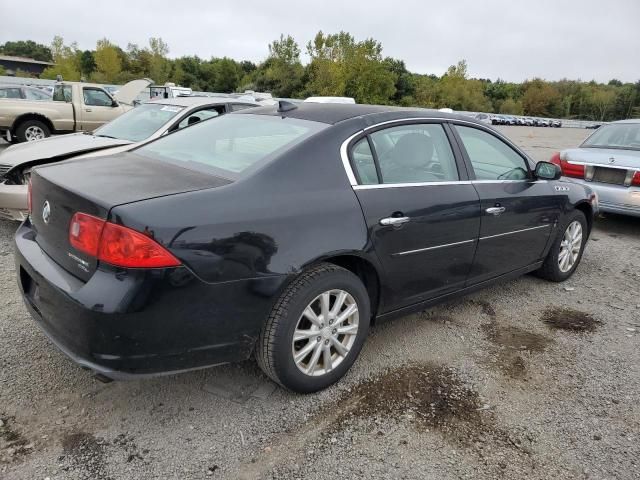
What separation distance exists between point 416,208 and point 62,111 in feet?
35.9

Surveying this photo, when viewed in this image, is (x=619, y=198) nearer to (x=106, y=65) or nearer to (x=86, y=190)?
(x=86, y=190)

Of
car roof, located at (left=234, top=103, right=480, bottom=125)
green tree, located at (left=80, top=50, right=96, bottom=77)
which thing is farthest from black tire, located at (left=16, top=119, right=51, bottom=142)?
green tree, located at (left=80, top=50, right=96, bottom=77)

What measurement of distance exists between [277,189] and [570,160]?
5665 millimetres

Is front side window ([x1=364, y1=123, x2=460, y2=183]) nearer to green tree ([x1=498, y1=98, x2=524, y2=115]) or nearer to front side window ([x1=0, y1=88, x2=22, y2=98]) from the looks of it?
front side window ([x1=0, y1=88, x2=22, y2=98])

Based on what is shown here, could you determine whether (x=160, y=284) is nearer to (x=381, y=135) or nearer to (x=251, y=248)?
(x=251, y=248)

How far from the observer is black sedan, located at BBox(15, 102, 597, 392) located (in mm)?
2209

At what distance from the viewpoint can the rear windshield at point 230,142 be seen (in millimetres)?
2812

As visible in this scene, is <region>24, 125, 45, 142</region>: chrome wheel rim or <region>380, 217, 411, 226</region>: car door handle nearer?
<region>380, 217, 411, 226</region>: car door handle

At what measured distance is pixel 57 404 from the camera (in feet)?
8.66

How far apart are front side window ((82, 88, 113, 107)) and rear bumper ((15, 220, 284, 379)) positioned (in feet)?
34.7

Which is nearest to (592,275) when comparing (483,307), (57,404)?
(483,307)

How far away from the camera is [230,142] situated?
3.15 m

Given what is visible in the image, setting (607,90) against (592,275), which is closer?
(592,275)

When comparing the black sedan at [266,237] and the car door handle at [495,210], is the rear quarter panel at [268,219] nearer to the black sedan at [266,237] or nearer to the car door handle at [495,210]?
the black sedan at [266,237]
